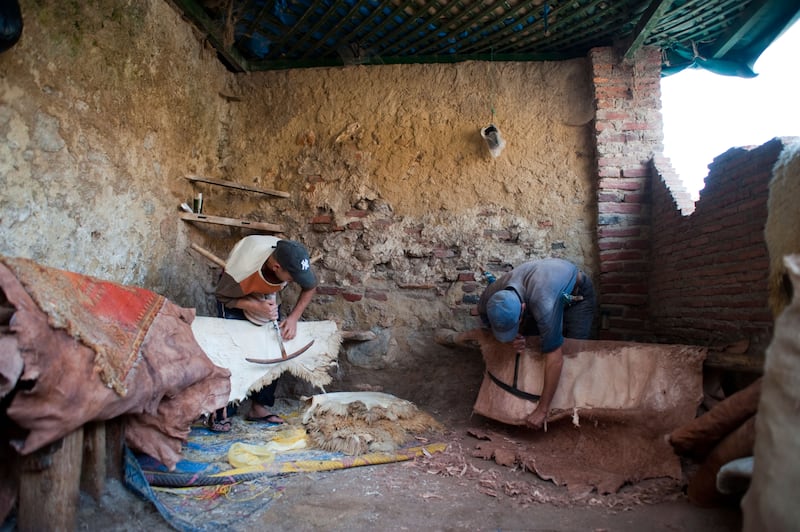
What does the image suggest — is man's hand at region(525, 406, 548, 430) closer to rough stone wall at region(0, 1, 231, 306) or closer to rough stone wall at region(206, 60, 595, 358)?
rough stone wall at region(206, 60, 595, 358)

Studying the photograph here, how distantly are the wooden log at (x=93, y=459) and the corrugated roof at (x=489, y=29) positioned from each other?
9.47ft

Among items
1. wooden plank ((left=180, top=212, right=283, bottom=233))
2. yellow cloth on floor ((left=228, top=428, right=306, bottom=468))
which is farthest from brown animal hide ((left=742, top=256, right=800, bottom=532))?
wooden plank ((left=180, top=212, right=283, bottom=233))

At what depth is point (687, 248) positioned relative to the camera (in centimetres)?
301

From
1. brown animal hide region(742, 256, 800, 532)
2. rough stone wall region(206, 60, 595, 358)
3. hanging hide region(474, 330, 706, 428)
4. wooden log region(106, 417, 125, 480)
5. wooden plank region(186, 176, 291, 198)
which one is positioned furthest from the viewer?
wooden plank region(186, 176, 291, 198)

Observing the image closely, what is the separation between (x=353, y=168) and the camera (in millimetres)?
4062

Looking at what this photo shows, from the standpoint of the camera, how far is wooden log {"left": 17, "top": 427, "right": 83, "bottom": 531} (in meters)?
1.58

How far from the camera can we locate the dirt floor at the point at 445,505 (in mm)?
1837

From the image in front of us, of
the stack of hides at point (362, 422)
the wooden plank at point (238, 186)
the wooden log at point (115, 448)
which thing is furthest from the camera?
the wooden plank at point (238, 186)

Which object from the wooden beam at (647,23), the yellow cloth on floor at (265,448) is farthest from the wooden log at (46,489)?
the wooden beam at (647,23)

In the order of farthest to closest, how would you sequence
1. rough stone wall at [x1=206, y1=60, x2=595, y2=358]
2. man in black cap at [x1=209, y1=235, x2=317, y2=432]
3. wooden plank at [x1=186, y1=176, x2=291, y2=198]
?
wooden plank at [x1=186, y1=176, x2=291, y2=198], rough stone wall at [x1=206, y1=60, x2=595, y2=358], man in black cap at [x1=209, y1=235, x2=317, y2=432]

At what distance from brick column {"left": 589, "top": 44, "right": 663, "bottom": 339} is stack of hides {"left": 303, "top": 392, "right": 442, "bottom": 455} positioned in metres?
1.53

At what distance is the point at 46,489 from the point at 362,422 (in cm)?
168

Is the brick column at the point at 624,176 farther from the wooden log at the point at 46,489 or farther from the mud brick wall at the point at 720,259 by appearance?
the wooden log at the point at 46,489

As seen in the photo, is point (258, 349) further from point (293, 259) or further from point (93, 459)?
point (93, 459)
